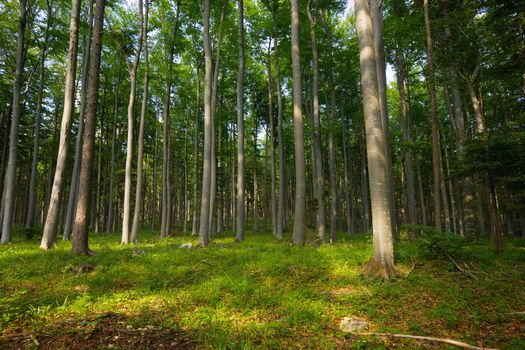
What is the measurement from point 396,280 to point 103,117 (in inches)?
1027

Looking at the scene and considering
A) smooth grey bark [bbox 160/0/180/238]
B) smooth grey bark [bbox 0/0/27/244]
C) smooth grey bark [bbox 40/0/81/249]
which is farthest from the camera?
smooth grey bark [bbox 160/0/180/238]

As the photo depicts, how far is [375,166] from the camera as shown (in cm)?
638

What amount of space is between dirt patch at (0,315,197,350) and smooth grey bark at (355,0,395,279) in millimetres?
4506

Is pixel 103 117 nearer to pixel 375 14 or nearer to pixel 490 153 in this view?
pixel 375 14

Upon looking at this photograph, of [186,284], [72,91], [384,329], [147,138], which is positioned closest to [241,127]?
[72,91]

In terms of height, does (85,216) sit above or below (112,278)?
above

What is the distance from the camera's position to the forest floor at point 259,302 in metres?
4.02

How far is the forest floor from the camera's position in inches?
158

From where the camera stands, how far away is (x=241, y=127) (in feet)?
50.1

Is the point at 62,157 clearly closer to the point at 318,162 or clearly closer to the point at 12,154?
the point at 12,154

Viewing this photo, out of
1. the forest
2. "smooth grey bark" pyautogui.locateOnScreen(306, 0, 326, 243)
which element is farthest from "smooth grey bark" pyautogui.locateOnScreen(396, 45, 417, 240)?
"smooth grey bark" pyautogui.locateOnScreen(306, 0, 326, 243)

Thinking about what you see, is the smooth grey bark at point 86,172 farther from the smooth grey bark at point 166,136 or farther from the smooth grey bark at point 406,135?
the smooth grey bark at point 406,135

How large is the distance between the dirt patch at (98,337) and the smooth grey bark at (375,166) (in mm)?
4506

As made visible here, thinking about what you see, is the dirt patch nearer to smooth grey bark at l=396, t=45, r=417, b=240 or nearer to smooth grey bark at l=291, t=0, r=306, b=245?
smooth grey bark at l=291, t=0, r=306, b=245
